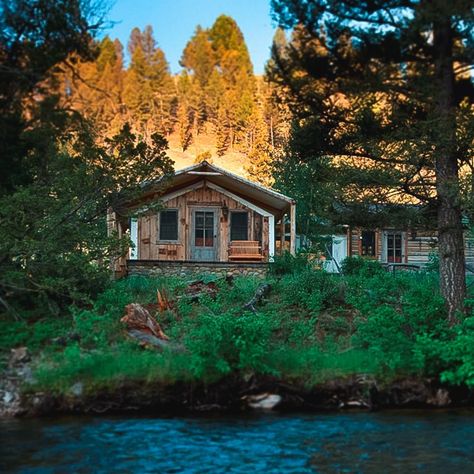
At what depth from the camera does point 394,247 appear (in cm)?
3634

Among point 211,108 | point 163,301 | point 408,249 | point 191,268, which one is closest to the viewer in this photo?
point 163,301

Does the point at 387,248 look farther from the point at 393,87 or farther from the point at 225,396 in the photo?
the point at 225,396

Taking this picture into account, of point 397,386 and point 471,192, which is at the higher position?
point 471,192

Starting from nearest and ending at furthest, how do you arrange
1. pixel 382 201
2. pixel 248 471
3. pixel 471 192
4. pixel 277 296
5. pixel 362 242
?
pixel 248 471, pixel 471 192, pixel 382 201, pixel 277 296, pixel 362 242

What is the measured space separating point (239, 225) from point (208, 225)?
1294mm

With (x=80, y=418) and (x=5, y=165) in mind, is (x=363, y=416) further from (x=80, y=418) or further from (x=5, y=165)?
(x=5, y=165)

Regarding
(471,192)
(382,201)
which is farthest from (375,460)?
(382,201)

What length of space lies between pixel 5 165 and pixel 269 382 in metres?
6.51

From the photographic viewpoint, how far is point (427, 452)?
338 inches

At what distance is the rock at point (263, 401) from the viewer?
1106cm

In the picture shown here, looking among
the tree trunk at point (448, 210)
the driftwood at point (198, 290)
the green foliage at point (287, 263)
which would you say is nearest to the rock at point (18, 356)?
the driftwood at point (198, 290)

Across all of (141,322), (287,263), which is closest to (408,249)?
(287,263)

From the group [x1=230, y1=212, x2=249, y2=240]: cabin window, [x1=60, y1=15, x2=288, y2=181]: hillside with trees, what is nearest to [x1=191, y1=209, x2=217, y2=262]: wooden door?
[x1=230, y1=212, x2=249, y2=240]: cabin window

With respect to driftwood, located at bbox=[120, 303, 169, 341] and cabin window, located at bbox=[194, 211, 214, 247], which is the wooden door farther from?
driftwood, located at bbox=[120, 303, 169, 341]
